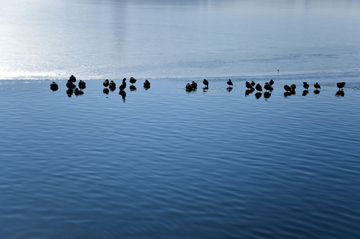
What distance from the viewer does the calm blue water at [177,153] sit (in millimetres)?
11656

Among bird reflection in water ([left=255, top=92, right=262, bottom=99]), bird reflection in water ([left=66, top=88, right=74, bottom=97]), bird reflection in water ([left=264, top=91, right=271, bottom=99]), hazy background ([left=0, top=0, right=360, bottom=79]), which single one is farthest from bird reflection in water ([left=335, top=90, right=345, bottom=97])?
bird reflection in water ([left=66, top=88, right=74, bottom=97])

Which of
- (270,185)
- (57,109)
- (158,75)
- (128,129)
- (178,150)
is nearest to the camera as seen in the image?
(270,185)

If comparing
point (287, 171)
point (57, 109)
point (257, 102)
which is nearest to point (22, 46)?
point (57, 109)

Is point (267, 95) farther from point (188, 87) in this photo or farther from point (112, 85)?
point (112, 85)

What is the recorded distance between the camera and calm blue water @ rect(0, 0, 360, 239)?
11656 mm

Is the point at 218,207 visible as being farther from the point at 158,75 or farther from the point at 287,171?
the point at 158,75

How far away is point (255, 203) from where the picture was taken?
41.8ft

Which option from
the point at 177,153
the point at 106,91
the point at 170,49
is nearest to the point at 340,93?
the point at 106,91

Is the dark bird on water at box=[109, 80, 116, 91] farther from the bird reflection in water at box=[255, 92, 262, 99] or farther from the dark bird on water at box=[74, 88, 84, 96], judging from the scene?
the bird reflection in water at box=[255, 92, 262, 99]

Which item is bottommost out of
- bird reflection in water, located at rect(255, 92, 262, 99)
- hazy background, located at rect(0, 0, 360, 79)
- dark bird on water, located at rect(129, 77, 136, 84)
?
bird reflection in water, located at rect(255, 92, 262, 99)

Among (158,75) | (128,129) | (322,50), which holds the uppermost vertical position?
(322,50)

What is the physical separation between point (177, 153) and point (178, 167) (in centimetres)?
153

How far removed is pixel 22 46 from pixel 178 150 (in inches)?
1427

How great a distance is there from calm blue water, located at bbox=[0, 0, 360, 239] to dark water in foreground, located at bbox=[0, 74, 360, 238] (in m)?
0.05
